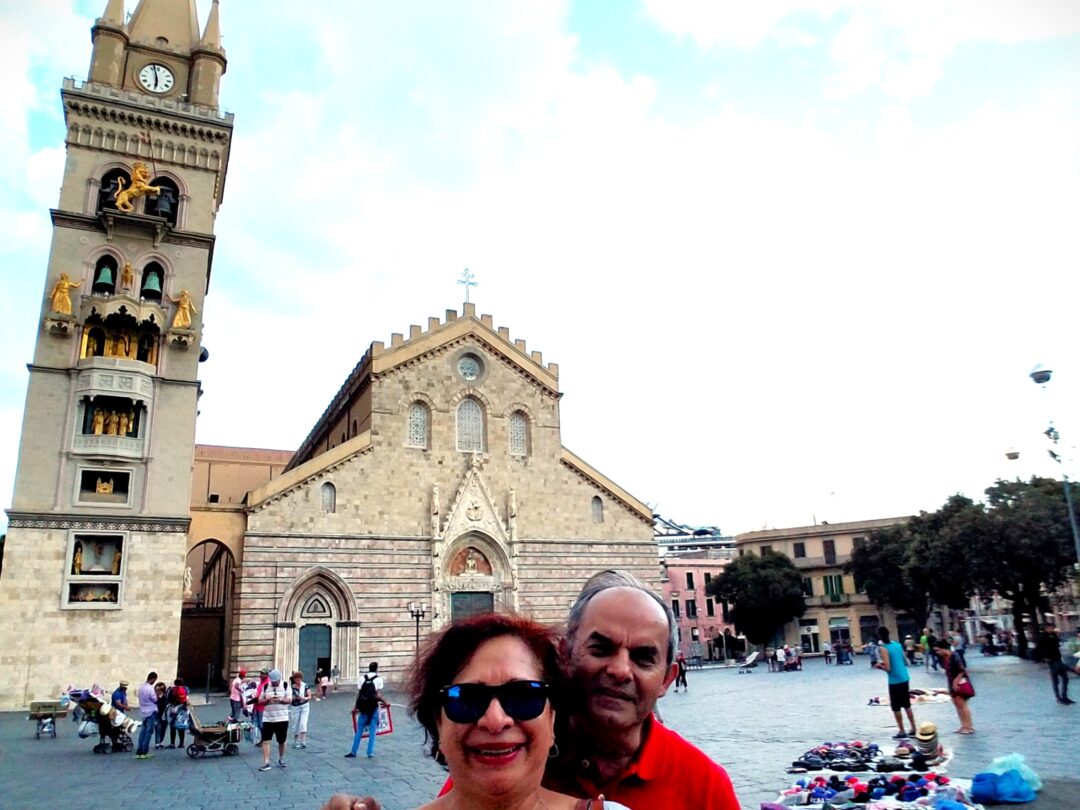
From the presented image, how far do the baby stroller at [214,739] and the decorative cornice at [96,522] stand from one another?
42.6ft

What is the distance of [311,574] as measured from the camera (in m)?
29.3

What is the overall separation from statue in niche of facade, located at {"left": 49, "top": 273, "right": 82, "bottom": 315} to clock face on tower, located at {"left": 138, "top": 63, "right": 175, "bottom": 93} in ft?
29.9

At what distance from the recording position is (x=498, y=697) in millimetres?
2246

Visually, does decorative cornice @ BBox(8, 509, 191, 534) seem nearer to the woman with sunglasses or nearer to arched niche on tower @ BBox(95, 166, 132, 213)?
arched niche on tower @ BBox(95, 166, 132, 213)

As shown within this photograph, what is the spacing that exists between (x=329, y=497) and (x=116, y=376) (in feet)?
28.5

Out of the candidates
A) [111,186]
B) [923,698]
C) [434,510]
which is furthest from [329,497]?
[923,698]

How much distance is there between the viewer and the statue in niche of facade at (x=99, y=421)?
26812mm

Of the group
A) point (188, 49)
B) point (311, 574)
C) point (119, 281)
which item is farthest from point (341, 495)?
point (188, 49)

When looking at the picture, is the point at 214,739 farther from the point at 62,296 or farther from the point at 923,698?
the point at 62,296

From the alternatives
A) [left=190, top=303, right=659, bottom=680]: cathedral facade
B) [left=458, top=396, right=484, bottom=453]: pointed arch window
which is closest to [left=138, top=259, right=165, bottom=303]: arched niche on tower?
[left=190, top=303, right=659, bottom=680]: cathedral facade

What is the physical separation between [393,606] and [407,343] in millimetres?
11072

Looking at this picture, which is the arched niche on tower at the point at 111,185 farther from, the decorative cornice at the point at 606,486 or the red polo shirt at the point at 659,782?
the red polo shirt at the point at 659,782

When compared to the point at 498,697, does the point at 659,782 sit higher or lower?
lower

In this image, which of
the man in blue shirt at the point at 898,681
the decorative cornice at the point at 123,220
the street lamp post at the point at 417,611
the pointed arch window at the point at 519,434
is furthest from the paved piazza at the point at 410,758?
the decorative cornice at the point at 123,220
